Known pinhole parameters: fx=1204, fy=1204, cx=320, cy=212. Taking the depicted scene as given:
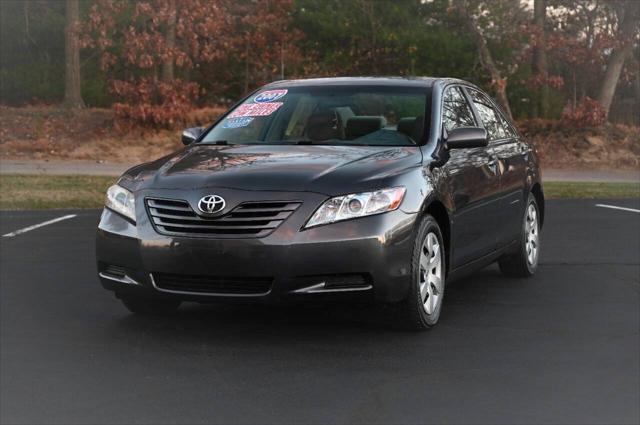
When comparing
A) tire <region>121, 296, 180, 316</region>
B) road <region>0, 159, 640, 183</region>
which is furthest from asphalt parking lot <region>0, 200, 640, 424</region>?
road <region>0, 159, 640, 183</region>

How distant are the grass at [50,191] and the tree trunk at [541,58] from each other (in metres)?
11.7

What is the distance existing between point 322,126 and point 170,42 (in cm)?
1890

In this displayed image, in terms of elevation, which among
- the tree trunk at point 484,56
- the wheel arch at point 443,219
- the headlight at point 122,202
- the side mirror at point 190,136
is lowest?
the tree trunk at point 484,56

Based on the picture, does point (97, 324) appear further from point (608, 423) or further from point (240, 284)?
point (608, 423)

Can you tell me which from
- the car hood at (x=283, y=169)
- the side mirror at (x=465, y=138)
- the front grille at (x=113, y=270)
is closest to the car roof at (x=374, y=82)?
the side mirror at (x=465, y=138)

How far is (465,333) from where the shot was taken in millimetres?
7449

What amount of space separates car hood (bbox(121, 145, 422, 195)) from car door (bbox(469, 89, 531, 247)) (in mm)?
1480

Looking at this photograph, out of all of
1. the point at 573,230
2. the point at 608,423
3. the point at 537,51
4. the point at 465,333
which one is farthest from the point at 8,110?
the point at 608,423

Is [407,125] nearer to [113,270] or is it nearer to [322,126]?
[322,126]

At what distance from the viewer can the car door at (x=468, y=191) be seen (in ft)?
26.1

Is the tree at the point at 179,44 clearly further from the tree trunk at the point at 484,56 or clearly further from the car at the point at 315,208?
the car at the point at 315,208

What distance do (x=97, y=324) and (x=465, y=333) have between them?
2.34m

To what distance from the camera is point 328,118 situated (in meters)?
8.39

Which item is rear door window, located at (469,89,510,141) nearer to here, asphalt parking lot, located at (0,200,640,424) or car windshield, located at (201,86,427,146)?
car windshield, located at (201,86,427,146)
